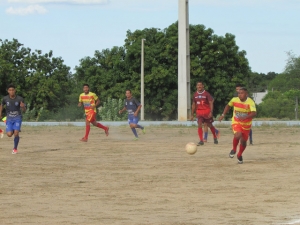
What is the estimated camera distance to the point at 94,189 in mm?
12789

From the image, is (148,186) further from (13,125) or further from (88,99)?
(88,99)

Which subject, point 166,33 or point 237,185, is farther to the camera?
point 166,33

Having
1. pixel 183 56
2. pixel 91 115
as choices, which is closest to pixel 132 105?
pixel 91 115

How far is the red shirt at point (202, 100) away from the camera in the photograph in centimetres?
2297

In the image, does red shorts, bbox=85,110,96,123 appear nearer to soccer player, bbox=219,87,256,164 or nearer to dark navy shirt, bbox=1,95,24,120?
dark navy shirt, bbox=1,95,24,120

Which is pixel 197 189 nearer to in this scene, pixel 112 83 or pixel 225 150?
pixel 225 150

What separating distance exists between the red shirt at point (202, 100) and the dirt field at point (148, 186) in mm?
1310

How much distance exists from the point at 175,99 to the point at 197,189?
49427 mm

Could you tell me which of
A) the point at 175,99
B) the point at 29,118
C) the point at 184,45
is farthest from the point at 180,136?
the point at 175,99

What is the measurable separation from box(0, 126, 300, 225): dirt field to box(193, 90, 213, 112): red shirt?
131cm

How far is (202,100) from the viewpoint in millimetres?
23047

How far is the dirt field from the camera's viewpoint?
32.9ft

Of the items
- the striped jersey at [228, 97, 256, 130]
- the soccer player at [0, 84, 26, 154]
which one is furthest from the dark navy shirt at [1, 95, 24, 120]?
the striped jersey at [228, 97, 256, 130]

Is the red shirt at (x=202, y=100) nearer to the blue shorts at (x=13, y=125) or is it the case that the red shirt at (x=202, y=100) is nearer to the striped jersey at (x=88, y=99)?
the striped jersey at (x=88, y=99)
